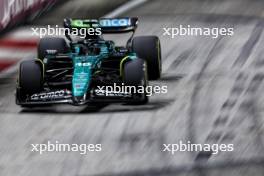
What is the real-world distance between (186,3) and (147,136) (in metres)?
9.83

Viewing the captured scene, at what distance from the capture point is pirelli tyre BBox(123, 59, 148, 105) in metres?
13.4

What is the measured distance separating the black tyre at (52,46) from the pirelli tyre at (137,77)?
187 cm

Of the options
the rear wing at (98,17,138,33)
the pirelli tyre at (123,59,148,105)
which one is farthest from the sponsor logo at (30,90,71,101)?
the rear wing at (98,17,138,33)

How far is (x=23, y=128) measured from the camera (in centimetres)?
1273

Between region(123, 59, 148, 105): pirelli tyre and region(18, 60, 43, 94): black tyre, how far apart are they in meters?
1.12

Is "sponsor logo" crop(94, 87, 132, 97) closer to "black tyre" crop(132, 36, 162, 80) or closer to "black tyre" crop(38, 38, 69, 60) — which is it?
"black tyre" crop(132, 36, 162, 80)

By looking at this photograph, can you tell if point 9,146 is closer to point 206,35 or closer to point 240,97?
point 240,97

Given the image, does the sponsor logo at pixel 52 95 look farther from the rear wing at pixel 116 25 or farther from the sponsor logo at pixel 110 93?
the rear wing at pixel 116 25

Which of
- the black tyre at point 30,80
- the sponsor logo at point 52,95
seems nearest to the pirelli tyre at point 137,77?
the sponsor logo at point 52,95

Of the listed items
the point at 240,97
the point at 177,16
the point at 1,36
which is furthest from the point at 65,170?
the point at 177,16

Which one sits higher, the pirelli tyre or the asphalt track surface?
the pirelli tyre

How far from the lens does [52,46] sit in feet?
50.1

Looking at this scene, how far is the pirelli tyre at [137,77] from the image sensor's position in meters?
13.4

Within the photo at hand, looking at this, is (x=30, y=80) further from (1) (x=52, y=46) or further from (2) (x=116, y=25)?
(1) (x=52, y=46)
